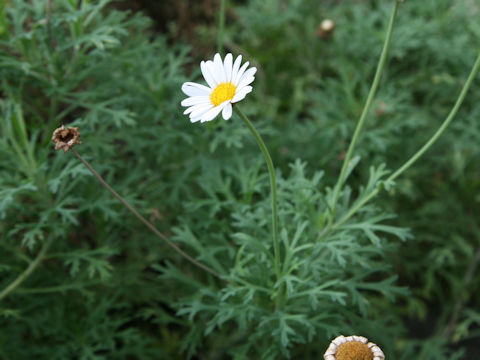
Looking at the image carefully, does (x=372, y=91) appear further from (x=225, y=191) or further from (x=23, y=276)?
(x=23, y=276)

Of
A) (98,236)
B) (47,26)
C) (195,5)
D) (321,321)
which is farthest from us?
(195,5)

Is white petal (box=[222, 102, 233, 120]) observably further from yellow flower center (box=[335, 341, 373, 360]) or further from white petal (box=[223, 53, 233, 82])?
yellow flower center (box=[335, 341, 373, 360])

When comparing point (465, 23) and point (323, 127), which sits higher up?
point (465, 23)

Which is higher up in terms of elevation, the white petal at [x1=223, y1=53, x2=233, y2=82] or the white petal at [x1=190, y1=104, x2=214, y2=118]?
the white petal at [x1=223, y1=53, x2=233, y2=82]

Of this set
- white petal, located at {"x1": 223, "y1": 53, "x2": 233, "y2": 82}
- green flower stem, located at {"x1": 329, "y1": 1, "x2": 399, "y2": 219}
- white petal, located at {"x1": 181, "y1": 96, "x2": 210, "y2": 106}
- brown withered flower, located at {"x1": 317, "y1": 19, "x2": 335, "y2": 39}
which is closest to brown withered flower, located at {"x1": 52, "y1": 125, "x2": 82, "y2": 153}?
white petal, located at {"x1": 181, "y1": 96, "x2": 210, "y2": 106}

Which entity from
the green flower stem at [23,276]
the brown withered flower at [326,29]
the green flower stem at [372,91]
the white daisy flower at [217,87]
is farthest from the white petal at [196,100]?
the brown withered flower at [326,29]

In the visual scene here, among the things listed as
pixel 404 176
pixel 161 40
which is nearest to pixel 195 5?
pixel 161 40

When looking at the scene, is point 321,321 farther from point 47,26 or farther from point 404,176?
point 47,26
